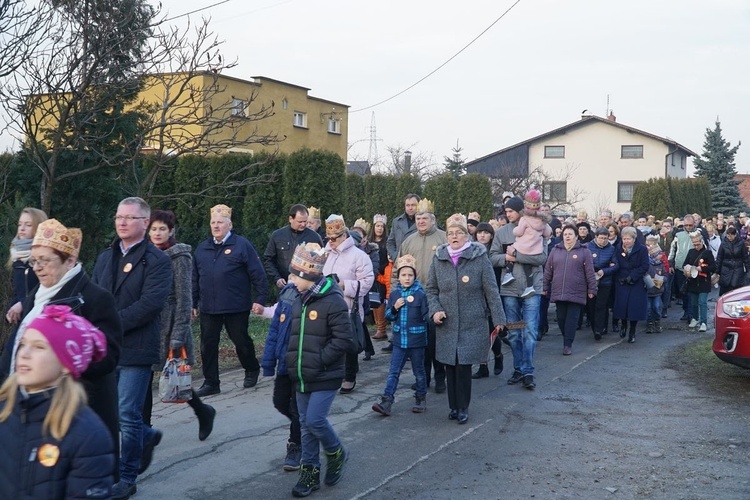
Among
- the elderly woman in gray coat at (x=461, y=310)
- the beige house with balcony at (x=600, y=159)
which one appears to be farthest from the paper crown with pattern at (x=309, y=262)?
the beige house with balcony at (x=600, y=159)

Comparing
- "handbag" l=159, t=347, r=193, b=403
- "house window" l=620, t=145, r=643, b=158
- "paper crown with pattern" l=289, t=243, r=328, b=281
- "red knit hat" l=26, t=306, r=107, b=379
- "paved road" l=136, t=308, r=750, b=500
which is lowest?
"paved road" l=136, t=308, r=750, b=500

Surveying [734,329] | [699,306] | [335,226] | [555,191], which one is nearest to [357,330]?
[335,226]

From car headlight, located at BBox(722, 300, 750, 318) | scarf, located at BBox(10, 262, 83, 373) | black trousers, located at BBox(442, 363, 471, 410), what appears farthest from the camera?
car headlight, located at BBox(722, 300, 750, 318)

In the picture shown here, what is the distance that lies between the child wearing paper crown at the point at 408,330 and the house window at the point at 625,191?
53039mm

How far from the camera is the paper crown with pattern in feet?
20.0

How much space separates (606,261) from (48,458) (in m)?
12.6

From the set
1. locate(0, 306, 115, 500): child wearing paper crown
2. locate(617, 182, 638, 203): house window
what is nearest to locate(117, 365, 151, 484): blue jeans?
locate(0, 306, 115, 500): child wearing paper crown

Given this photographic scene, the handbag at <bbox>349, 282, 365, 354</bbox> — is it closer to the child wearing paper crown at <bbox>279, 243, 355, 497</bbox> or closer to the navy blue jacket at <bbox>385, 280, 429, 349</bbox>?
the child wearing paper crown at <bbox>279, 243, 355, 497</bbox>

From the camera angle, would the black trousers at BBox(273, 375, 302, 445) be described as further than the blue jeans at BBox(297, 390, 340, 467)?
Yes

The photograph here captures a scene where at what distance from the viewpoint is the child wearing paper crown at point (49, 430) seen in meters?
3.09

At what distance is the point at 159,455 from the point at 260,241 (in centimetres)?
1081

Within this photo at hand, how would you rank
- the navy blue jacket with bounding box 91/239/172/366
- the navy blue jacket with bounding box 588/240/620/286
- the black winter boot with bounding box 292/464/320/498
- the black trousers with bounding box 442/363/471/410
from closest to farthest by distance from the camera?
the navy blue jacket with bounding box 91/239/172/366 < the black winter boot with bounding box 292/464/320/498 < the black trousers with bounding box 442/363/471/410 < the navy blue jacket with bounding box 588/240/620/286

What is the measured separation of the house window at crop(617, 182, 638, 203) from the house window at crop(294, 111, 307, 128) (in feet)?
94.5

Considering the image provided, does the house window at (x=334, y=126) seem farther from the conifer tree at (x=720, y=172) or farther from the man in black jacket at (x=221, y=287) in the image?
the man in black jacket at (x=221, y=287)
